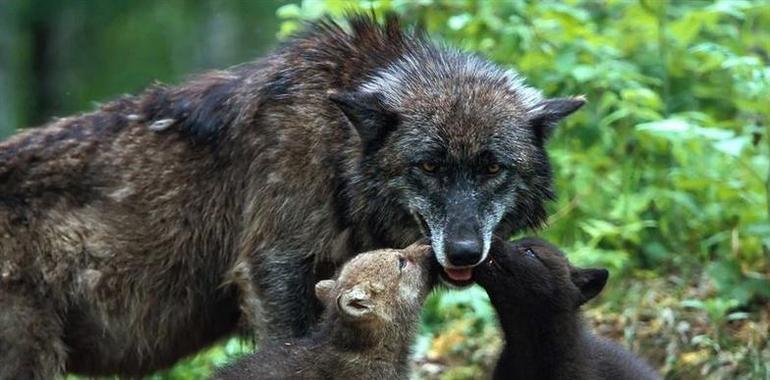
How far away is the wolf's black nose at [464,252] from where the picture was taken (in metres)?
6.24

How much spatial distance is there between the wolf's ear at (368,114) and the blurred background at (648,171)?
177 centimetres

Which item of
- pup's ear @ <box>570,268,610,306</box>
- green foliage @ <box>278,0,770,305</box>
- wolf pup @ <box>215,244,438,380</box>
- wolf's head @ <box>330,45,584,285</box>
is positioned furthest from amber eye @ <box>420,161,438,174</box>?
green foliage @ <box>278,0,770,305</box>

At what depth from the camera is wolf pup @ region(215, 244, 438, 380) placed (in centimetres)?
618

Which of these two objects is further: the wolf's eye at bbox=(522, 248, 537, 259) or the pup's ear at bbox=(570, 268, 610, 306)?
the pup's ear at bbox=(570, 268, 610, 306)

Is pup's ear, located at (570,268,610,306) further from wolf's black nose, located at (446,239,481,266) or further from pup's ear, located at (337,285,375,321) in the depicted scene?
pup's ear, located at (337,285,375,321)

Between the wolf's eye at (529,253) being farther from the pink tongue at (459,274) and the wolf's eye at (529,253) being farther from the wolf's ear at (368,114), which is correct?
the wolf's ear at (368,114)

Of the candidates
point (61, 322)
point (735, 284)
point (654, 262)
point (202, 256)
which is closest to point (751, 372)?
point (735, 284)

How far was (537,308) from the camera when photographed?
6.58 metres

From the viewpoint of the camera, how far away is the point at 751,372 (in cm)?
816

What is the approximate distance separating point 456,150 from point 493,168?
205 mm

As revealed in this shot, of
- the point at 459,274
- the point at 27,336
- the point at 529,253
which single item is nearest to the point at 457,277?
the point at 459,274

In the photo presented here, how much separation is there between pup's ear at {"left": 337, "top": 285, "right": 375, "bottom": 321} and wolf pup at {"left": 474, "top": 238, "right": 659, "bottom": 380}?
1.88 feet

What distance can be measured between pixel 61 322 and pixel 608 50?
4.61 m

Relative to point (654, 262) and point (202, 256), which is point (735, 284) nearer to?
point (654, 262)
